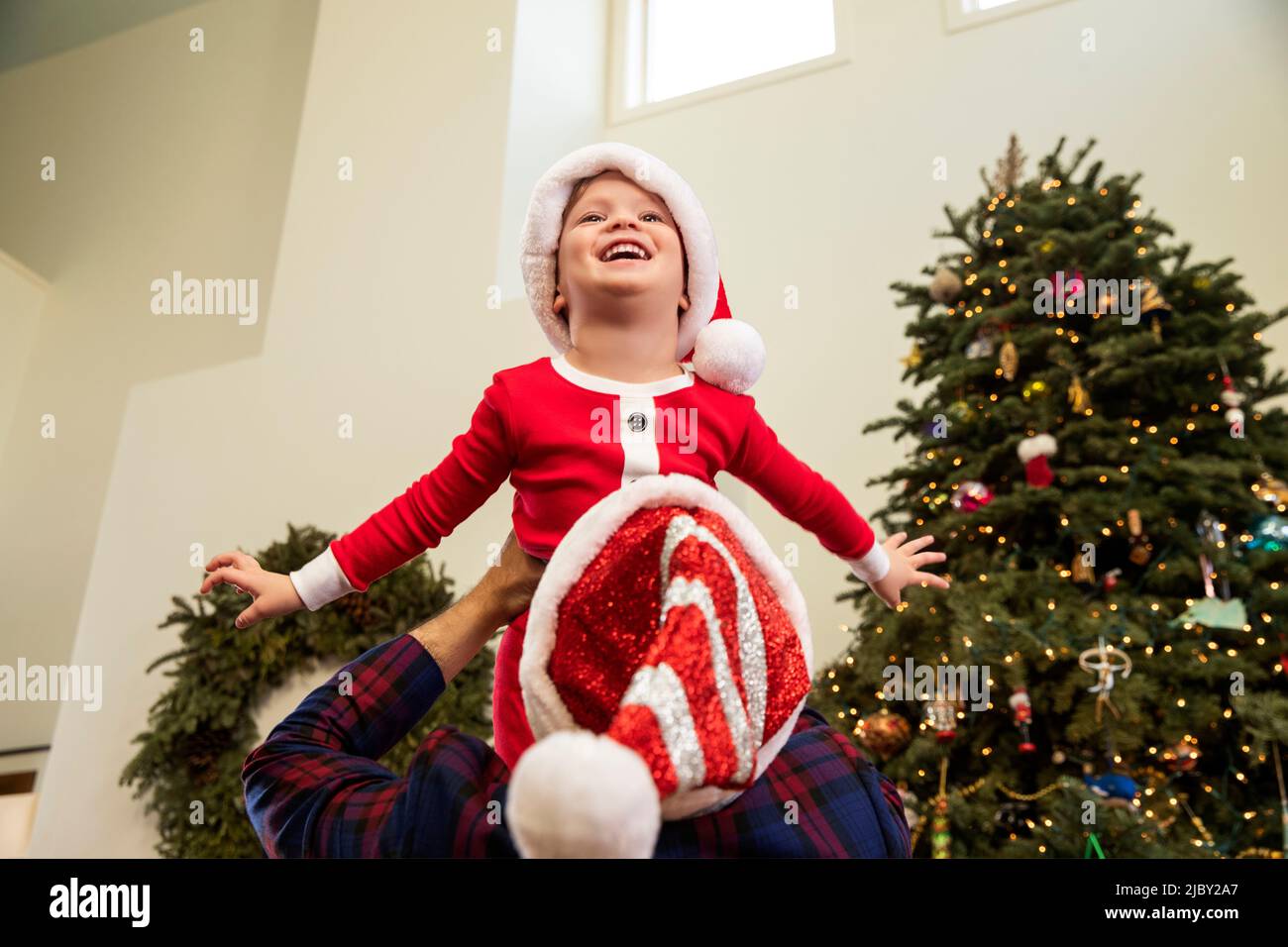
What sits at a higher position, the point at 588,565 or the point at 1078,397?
the point at 1078,397

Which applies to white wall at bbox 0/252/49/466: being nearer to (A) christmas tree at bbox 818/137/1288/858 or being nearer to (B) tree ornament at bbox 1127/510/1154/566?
(A) christmas tree at bbox 818/137/1288/858

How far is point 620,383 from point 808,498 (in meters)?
0.25

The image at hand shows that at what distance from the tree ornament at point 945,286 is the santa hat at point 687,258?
161 cm

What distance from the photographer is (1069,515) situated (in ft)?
6.38

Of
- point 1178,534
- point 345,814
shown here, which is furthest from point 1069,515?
point 345,814

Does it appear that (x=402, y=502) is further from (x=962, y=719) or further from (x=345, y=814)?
(x=962, y=719)

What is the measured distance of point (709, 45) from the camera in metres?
4.01

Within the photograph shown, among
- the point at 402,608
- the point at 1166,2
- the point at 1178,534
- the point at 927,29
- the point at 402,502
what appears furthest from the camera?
the point at 927,29

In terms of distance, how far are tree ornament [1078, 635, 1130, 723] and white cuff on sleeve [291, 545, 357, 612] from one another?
155 centimetres

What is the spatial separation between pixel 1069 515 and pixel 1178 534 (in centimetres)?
22

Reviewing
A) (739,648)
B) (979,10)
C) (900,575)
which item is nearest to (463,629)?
(739,648)

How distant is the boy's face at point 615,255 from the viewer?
31.4 inches

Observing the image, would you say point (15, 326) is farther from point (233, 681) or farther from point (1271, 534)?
point (1271, 534)
